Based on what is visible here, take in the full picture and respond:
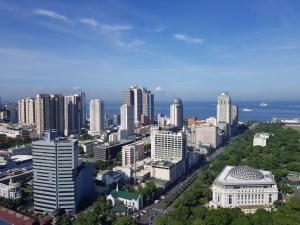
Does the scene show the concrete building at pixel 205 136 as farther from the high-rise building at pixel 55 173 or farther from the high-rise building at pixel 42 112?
the high-rise building at pixel 55 173

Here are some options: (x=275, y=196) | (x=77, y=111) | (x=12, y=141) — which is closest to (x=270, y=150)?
(x=275, y=196)

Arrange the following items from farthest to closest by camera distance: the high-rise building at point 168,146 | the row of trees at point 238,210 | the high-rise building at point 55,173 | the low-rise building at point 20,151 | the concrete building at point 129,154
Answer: the low-rise building at point 20,151 → the concrete building at point 129,154 → the high-rise building at point 168,146 → the high-rise building at point 55,173 → the row of trees at point 238,210

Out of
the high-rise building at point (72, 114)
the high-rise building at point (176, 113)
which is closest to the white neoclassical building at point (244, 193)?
the high-rise building at point (72, 114)

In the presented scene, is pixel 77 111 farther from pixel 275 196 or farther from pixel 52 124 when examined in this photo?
pixel 275 196

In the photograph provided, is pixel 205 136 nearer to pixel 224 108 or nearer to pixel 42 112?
pixel 224 108

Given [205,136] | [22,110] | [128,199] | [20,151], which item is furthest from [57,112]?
Answer: [128,199]
